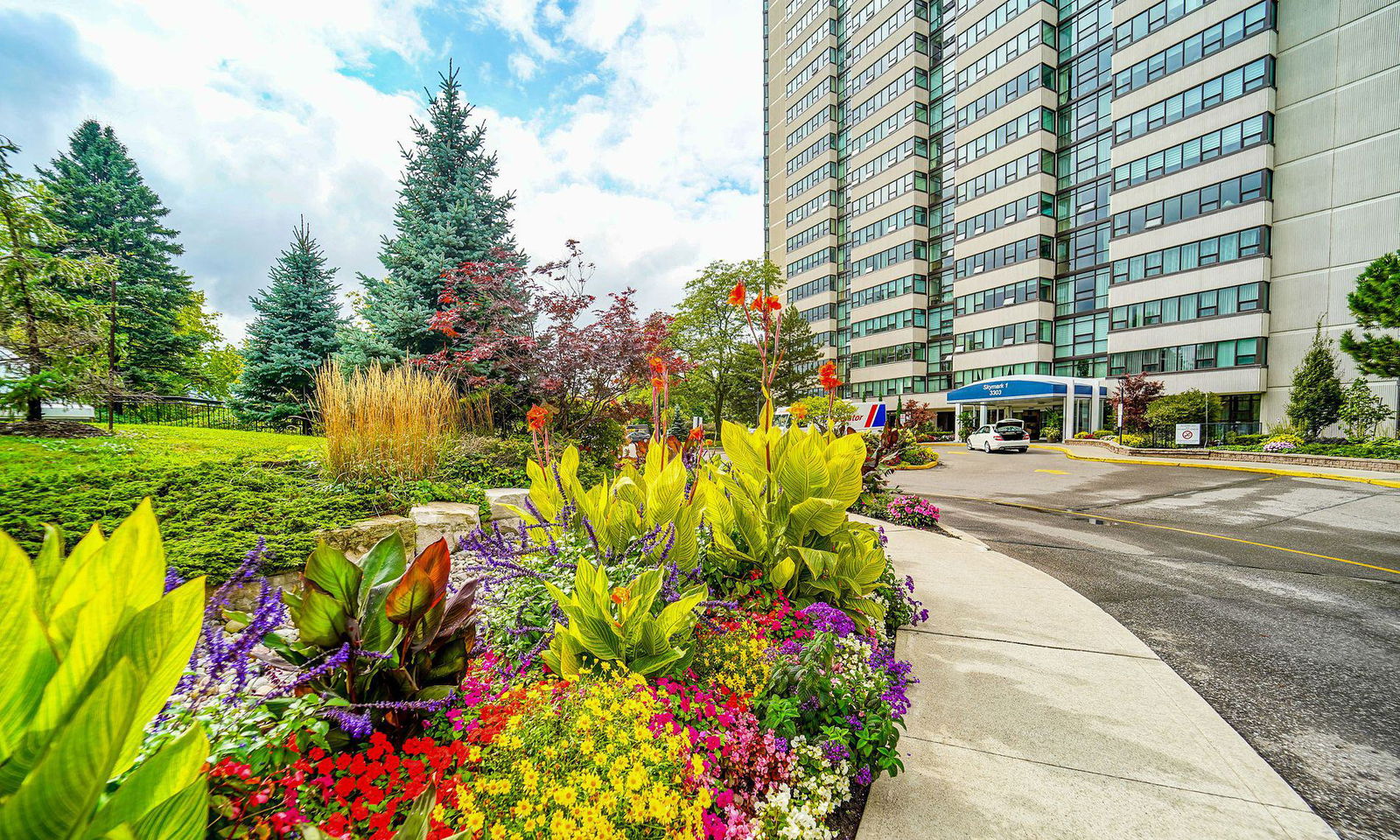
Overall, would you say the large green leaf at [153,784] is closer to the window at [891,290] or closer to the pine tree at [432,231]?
the pine tree at [432,231]

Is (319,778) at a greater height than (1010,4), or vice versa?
(1010,4)

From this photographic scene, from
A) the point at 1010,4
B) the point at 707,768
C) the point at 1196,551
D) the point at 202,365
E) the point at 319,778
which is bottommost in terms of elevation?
the point at 1196,551

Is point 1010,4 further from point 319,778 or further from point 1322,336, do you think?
point 319,778

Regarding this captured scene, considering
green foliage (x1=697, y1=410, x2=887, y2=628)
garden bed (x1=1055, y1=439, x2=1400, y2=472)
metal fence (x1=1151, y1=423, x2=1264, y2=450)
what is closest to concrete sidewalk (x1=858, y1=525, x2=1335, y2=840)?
green foliage (x1=697, y1=410, x2=887, y2=628)

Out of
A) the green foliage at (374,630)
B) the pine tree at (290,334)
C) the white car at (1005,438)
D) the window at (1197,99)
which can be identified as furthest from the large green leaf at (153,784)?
the window at (1197,99)

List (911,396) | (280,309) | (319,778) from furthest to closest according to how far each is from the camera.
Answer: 1. (911,396)
2. (280,309)
3. (319,778)

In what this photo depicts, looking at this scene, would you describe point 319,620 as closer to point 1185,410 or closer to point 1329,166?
point 1185,410

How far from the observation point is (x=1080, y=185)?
101 feet

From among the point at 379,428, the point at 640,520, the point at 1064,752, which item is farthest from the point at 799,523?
the point at 379,428

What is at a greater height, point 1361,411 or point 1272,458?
point 1361,411

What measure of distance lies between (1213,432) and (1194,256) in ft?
28.3

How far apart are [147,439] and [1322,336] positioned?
36.2m

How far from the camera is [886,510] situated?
7309 millimetres

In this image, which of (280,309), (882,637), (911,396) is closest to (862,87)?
(911,396)
